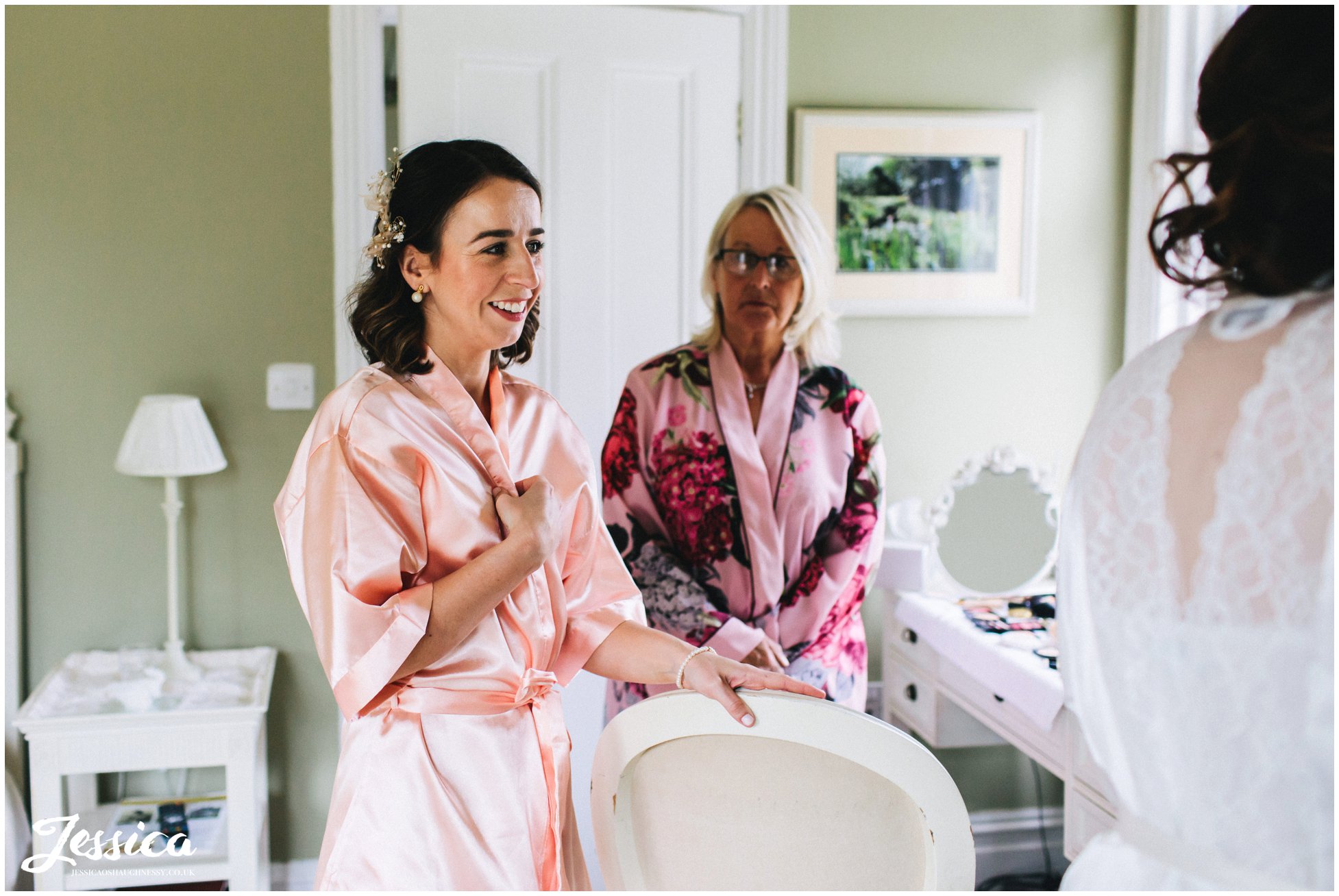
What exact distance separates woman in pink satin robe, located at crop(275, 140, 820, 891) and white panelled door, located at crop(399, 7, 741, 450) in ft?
3.84

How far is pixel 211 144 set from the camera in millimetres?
2373

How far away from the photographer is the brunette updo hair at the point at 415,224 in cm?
123

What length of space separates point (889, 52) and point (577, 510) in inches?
72.1

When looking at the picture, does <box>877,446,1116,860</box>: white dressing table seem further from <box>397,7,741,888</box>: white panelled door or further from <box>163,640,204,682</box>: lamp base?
<box>163,640,204,682</box>: lamp base

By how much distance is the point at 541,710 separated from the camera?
49.0 inches

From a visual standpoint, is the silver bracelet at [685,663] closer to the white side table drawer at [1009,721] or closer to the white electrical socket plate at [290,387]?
the white side table drawer at [1009,721]

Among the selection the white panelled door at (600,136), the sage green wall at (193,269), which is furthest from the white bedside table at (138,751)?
the white panelled door at (600,136)

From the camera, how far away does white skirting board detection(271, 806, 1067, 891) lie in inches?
109

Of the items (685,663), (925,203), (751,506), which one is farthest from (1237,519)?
(925,203)

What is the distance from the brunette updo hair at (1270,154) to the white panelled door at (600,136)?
72.0 inches

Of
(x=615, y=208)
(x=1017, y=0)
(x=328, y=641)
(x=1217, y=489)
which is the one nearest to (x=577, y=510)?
(x=328, y=641)

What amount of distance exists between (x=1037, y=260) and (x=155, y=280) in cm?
229

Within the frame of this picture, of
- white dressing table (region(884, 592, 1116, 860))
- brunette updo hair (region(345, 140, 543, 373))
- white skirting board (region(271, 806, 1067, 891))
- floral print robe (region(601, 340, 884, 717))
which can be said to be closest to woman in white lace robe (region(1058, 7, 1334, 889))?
brunette updo hair (region(345, 140, 543, 373))

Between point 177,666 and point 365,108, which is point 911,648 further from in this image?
point 365,108
